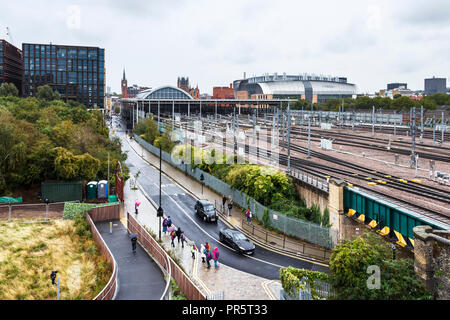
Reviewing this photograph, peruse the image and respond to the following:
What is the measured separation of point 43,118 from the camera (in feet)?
174

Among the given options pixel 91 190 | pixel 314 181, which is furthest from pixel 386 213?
pixel 91 190

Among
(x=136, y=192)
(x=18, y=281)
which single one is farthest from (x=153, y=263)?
(x=136, y=192)

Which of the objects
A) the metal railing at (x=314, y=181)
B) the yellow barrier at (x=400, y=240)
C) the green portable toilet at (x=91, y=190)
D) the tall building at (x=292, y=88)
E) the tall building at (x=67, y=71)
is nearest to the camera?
the yellow barrier at (x=400, y=240)

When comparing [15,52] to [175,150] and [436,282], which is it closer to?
[175,150]

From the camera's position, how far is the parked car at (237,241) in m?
24.3

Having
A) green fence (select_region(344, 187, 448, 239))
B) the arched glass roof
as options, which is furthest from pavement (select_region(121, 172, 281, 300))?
the arched glass roof

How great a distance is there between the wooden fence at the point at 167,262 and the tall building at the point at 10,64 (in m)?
122

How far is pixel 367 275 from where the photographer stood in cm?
1557

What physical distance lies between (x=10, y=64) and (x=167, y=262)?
13898 centimetres

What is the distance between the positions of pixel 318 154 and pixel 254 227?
866 inches

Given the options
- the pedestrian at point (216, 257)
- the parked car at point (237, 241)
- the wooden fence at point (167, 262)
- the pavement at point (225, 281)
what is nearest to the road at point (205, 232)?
the parked car at point (237, 241)

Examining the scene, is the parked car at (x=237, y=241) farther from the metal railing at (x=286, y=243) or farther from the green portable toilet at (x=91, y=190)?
the green portable toilet at (x=91, y=190)

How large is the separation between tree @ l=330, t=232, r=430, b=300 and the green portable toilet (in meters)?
25.9
